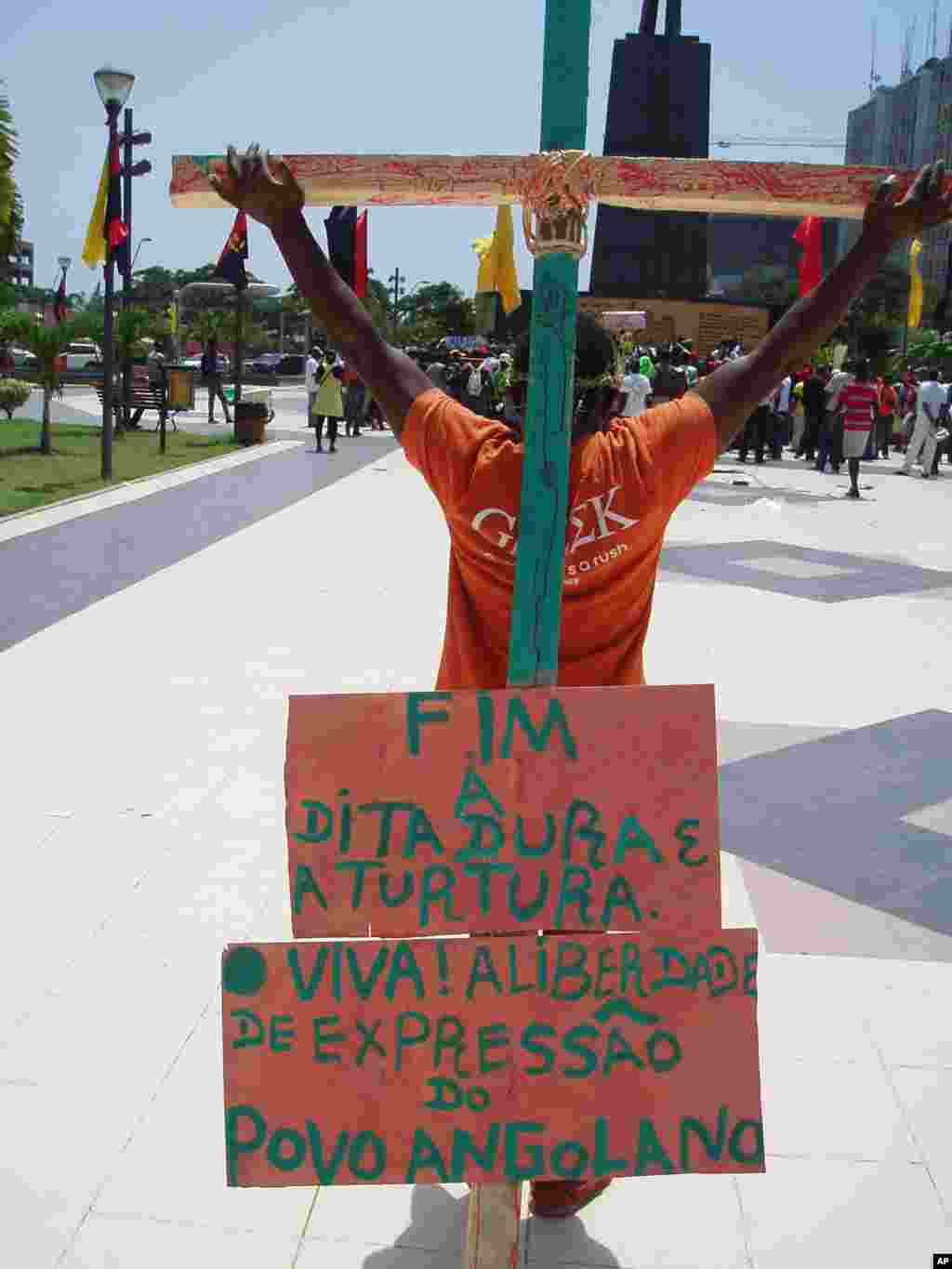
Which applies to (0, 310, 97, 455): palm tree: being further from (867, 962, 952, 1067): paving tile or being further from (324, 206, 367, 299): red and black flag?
(867, 962, 952, 1067): paving tile

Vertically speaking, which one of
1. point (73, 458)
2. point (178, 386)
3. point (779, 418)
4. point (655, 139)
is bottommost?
point (73, 458)

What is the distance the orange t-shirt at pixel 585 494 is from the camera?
2301mm

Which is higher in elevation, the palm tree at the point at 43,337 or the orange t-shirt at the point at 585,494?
the palm tree at the point at 43,337

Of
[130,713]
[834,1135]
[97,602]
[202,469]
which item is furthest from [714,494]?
[834,1135]

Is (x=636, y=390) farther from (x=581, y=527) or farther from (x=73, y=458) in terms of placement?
(x=581, y=527)

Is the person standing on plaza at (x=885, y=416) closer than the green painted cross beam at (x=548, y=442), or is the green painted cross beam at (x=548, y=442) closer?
the green painted cross beam at (x=548, y=442)

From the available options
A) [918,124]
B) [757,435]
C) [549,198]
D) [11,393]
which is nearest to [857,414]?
[757,435]

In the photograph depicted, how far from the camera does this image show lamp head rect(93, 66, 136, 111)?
14.8 meters

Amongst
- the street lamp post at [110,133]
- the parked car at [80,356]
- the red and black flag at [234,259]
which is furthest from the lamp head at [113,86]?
the parked car at [80,356]

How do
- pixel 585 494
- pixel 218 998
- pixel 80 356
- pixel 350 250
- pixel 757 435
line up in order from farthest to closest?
1. pixel 80 356
2. pixel 757 435
3. pixel 350 250
4. pixel 218 998
5. pixel 585 494

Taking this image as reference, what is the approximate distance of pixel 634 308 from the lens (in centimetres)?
4238

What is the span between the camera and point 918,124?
100 metres

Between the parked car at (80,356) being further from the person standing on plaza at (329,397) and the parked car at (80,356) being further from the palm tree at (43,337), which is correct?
the palm tree at (43,337)

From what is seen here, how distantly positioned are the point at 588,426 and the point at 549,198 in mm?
426
